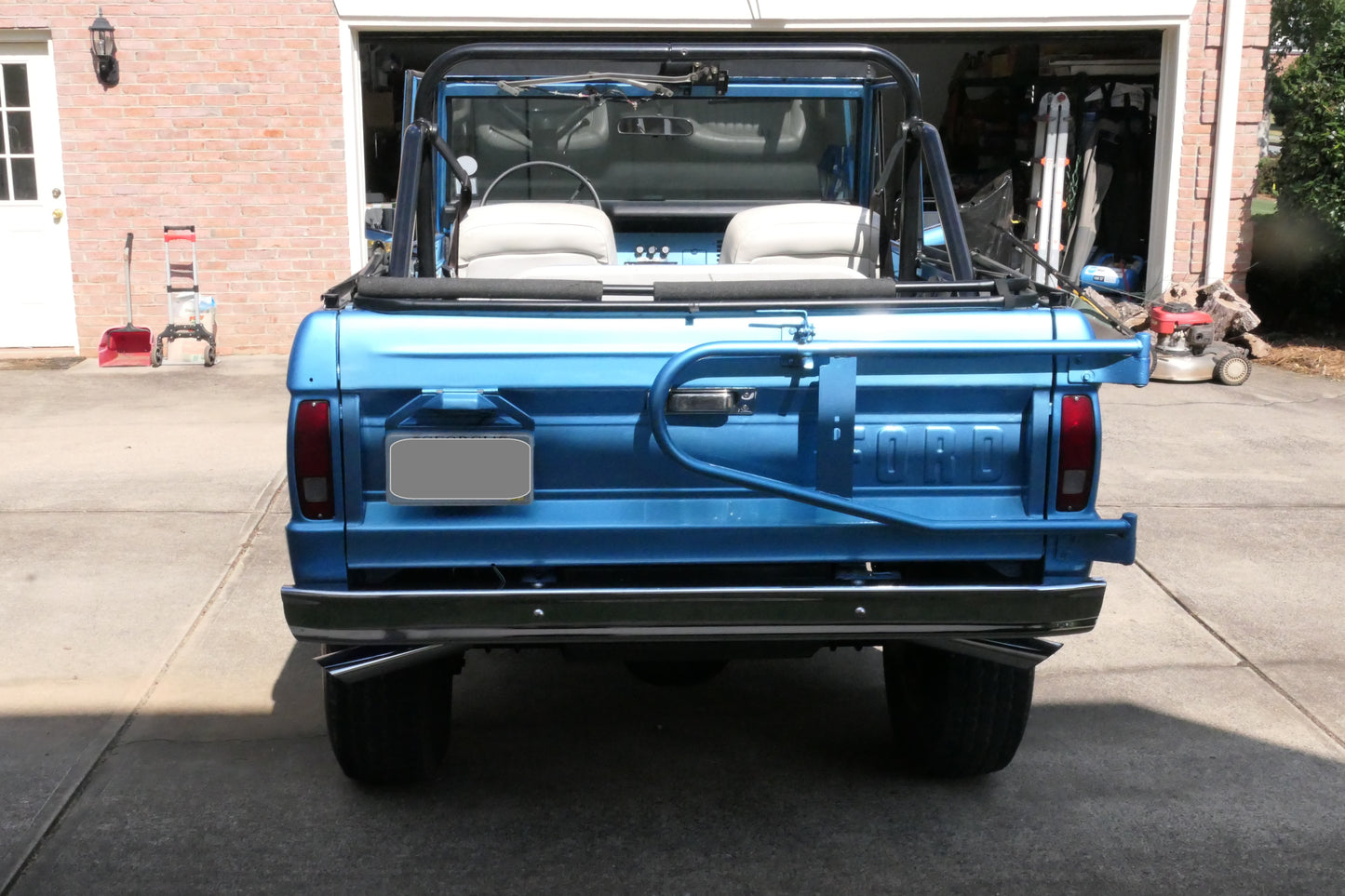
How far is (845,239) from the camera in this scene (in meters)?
4.84

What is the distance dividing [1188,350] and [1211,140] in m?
1.95

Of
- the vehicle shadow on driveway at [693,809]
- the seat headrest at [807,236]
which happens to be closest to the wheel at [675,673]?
the vehicle shadow on driveway at [693,809]

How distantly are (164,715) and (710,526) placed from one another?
2133mm

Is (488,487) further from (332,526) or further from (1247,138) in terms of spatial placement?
(1247,138)

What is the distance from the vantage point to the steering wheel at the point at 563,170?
570 centimetres

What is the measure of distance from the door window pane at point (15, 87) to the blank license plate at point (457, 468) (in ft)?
29.1

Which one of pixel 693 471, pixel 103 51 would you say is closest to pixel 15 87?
pixel 103 51

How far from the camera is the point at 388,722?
11.6 feet

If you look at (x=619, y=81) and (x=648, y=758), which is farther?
(x=619, y=81)

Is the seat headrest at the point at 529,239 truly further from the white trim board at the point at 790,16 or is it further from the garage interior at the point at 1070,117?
the garage interior at the point at 1070,117

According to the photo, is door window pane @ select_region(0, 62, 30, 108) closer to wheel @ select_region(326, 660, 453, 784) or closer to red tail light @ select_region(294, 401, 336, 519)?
wheel @ select_region(326, 660, 453, 784)

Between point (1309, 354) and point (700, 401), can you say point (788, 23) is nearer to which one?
point (1309, 354)

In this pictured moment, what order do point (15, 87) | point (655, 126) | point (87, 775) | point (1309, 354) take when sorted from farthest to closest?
1. point (1309, 354)
2. point (15, 87)
3. point (655, 126)
4. point (87, 775)

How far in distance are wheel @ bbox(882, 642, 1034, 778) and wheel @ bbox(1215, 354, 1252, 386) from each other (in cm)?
666
